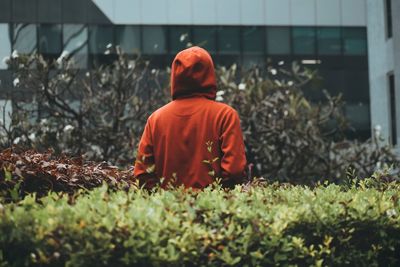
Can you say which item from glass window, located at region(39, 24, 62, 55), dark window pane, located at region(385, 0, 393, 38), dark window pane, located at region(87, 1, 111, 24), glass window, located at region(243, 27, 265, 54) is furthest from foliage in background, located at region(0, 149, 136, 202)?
glass window, located at region(243, 27, 265, 54)

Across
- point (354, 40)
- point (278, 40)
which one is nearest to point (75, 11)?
point (278, 40)

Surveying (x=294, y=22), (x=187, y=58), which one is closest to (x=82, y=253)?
(x=187, y=58)

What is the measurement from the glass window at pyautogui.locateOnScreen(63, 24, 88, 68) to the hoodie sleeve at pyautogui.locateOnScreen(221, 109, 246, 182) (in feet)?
97.6

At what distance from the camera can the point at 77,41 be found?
3462 centimetres

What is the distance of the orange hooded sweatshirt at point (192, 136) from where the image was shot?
5207 millimetres

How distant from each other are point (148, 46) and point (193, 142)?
30.2m

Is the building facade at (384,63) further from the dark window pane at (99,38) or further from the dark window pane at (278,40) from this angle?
the dark window pane at (99,38)

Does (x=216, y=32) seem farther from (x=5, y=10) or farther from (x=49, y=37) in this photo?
(x=5, y=10)

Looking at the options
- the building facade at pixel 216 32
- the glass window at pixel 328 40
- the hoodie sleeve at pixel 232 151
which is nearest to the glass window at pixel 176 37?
the building facade at pixel 216 32

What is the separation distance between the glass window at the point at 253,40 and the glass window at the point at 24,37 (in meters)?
9.98

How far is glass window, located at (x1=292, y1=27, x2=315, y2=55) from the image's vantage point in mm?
36188

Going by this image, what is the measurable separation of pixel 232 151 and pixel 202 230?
1.56 meters

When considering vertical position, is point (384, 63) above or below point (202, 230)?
above

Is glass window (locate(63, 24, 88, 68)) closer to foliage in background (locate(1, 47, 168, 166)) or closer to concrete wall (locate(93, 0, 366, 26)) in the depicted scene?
concrete wall (locate(93, 0, 366, 26))
